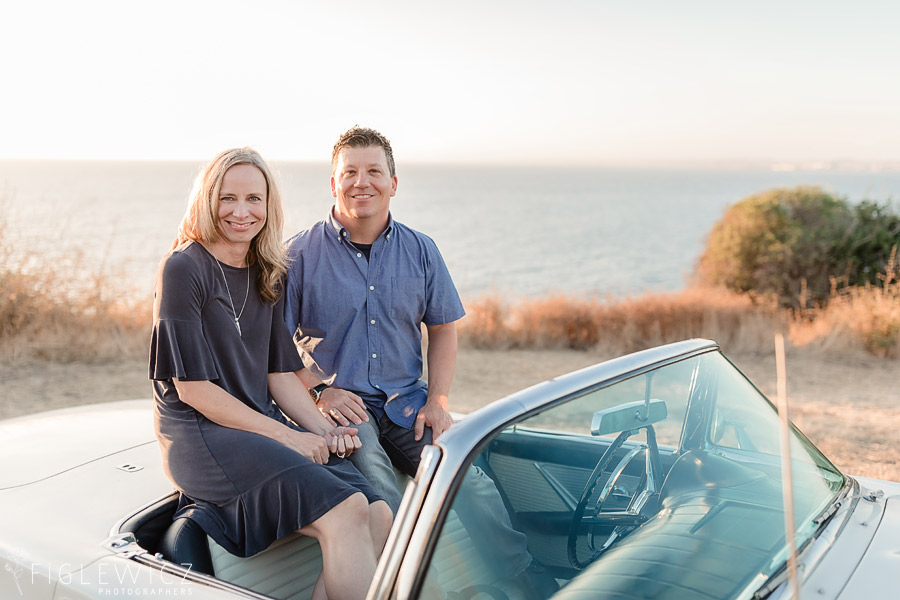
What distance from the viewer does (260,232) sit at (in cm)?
286

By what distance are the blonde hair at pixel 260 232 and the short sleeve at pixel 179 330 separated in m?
0.22

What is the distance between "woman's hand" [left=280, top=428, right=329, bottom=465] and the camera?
2502mm

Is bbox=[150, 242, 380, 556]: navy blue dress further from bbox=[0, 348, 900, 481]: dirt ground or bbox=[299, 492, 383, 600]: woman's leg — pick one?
bbox=[0, 348, 900, 481]: dirt ground

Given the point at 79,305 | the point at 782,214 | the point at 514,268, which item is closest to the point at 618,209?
the point at 514,268

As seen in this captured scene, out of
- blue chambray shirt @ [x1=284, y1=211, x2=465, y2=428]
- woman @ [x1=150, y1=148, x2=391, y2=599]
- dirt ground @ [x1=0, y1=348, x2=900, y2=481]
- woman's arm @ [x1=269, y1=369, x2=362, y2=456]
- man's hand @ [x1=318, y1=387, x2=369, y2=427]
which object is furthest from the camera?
dirt ground @ [x1=0, y1=348, x2=900, y2=481]

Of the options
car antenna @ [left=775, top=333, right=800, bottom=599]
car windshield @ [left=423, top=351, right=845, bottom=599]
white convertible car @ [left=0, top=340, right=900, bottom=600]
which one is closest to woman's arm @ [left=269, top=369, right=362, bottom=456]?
white convertible car @ [left=0, top=340, right=900, bottom=600]

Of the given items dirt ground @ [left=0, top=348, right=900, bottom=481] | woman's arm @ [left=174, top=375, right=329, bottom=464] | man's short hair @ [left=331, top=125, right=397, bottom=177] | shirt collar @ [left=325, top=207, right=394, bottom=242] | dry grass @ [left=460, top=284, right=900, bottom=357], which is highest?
man's short hair @ [left=331, top=125, right=397, bottom=177]

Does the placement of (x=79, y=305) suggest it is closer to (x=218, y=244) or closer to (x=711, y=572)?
(x=218, y=244)

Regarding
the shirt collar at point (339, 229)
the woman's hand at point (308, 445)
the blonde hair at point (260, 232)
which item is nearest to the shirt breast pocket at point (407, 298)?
the shirt collar at point (339, 229)

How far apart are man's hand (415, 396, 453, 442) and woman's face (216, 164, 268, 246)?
0.99 meters

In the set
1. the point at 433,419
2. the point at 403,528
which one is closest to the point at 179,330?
the point at 433,419

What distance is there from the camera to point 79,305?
9125mm

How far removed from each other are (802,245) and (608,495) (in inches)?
475

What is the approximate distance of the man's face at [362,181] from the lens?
10.8 feet
